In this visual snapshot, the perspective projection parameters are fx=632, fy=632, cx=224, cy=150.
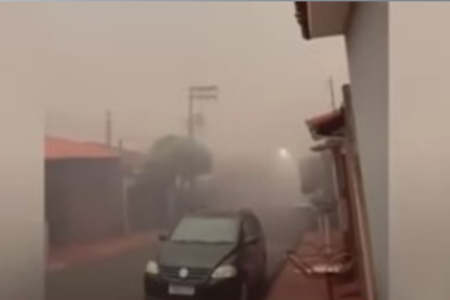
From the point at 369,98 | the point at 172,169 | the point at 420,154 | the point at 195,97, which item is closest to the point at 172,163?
the point at 172,169

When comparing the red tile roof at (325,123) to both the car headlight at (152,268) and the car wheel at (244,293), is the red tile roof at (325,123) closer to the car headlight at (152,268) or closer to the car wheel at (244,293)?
the car wheel at (244,293)

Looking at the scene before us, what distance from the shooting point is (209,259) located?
1898mm

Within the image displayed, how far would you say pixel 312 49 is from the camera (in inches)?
73.2

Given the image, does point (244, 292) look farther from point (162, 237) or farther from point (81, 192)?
point (81, 192)

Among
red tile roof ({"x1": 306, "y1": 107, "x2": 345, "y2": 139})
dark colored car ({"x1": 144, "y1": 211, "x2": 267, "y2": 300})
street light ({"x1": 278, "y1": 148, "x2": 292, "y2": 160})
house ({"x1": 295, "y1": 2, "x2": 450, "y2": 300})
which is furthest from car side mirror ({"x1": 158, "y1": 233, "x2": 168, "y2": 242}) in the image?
house ({"x1": 295, "y1": 2, "x2": 450, "y2": 300})

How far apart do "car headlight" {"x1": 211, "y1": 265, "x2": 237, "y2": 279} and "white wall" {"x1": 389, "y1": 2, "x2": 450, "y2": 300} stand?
0.51 meters

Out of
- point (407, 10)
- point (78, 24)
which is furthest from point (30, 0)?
point (407, 10)

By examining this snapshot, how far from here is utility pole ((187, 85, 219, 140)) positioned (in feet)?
6.18

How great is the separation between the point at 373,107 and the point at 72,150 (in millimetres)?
908

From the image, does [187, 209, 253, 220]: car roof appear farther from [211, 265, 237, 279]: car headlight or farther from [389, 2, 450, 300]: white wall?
[389, 2, 450, 300]: white wall

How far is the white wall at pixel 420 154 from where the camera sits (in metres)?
1.56

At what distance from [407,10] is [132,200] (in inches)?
37.7

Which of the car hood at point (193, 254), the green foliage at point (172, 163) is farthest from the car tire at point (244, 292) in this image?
the green foliage at point (172, 163)

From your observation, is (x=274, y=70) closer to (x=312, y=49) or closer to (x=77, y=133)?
(x=312, y=49)
